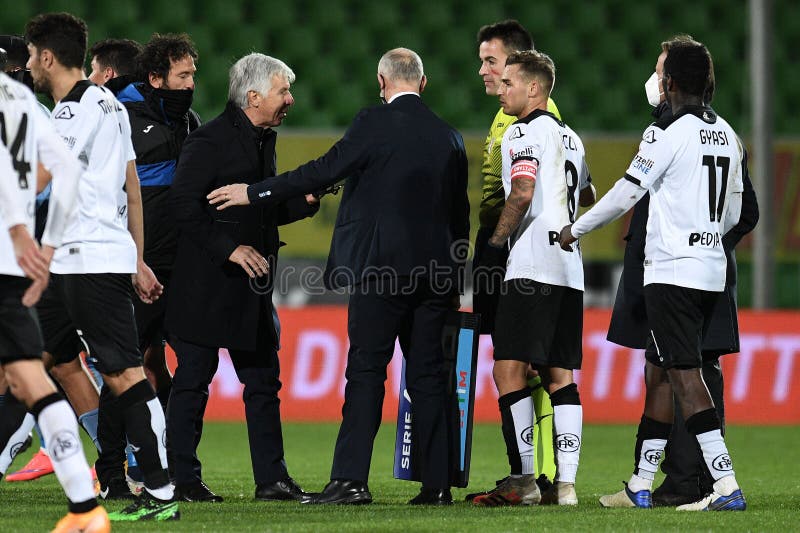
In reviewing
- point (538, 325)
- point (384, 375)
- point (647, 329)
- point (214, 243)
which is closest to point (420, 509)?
point (384, 375)

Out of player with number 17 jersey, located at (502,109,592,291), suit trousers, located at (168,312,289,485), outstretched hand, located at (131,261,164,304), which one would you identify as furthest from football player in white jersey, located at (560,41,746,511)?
outstretched hand, located at (131,261,164,304)

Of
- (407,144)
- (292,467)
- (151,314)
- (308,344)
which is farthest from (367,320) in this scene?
(308,344)

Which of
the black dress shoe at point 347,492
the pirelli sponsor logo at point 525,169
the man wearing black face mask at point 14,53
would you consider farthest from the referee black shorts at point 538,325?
the man wearing black face mask at point 14,53

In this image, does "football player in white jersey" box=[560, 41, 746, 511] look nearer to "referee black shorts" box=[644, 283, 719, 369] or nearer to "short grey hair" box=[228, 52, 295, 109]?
"referee black shorts" box=[644, 283, 719, 369]

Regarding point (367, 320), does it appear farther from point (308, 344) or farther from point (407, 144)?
point (308, 344)

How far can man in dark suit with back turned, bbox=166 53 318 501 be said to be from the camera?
5.20 metres

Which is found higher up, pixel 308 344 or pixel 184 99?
pixel 184 99

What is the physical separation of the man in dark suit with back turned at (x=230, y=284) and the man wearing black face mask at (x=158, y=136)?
34 cm

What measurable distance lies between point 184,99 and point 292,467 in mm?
2233

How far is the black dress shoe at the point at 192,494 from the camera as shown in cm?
521

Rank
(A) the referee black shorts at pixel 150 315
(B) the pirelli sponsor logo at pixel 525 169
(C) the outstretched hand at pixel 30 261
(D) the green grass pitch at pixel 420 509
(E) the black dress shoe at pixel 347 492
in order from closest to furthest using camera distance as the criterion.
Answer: (C) the outstretched hand at pixel 30 261, (D) the green grass pitch at pixel 420 509, (E) the black dress shoe at pixel 347 492, (B) the pirelli sponsor logo at pixel 525 169, (A) the referee black shorts at pixel 150 315

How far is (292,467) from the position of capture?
22.4ft

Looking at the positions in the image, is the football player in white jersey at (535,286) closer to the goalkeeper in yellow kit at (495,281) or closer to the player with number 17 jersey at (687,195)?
the goalkeeper in yellow kit at (495,281)

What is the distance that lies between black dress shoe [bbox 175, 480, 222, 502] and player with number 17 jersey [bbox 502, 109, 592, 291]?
1.55 meters
